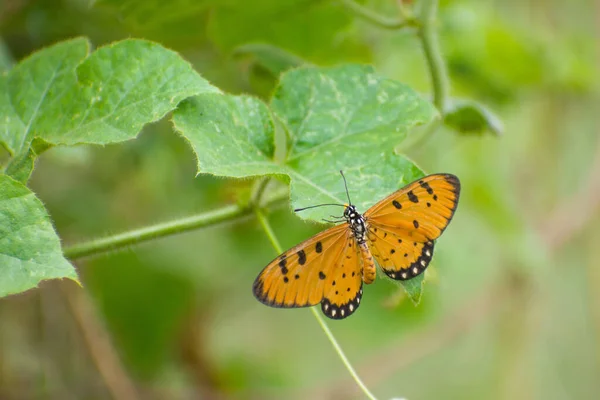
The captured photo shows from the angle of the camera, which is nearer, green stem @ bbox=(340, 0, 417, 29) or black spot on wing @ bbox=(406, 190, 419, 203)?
black spot on wing @ bbox=(406, 190, 419, 203)

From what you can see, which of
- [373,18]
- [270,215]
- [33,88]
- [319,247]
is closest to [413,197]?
[319,247]

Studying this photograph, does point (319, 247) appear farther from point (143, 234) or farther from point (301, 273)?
point (143, 234)

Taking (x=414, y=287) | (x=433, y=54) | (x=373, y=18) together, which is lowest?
(x=414, y=287)

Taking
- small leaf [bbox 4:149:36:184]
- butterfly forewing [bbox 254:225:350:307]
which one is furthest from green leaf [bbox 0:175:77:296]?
butterfly forewing [bbox 254:225:350:307]

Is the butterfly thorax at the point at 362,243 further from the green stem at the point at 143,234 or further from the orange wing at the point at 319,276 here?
the green stem at the point at 143,234

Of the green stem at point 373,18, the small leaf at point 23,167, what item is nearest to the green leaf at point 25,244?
the small leaf at point 23,167

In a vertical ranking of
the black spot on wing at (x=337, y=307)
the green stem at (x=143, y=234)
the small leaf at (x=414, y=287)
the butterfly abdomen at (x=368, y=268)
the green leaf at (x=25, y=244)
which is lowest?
the small leaf at (x=414, y=287)

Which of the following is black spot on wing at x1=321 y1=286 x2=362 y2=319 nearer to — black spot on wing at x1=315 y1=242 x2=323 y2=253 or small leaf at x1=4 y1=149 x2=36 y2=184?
black spot on wing at x1=315 y1=242 x2=323 y2=253

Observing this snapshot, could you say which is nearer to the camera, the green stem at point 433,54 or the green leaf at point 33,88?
the green leaf at point 33,88
